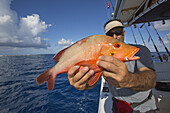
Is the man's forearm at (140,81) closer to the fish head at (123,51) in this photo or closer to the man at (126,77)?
the man at (126,77)

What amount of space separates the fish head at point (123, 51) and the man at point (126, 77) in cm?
18

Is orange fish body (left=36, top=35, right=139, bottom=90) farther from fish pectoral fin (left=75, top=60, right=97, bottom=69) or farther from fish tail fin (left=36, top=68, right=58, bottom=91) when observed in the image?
fish tail fin (left=36, top=68, right=58, bottom=91)

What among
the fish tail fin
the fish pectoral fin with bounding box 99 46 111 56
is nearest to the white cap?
the fish pectoral fin with bounding box 99 46 111 56

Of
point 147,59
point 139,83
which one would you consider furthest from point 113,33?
point 139,83

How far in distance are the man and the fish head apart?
0.18 meters

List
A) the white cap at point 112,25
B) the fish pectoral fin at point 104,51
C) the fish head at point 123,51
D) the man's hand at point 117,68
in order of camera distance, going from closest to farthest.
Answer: the man's hand at point 117,68
the fish head at point 123,51
the fish pectoral fin at point 104,51
the white cap at point 112,25

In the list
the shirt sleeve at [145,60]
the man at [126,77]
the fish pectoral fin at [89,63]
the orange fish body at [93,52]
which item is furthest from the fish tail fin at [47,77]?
the shirt sleeve at [145,60]

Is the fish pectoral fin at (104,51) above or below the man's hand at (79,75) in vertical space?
above

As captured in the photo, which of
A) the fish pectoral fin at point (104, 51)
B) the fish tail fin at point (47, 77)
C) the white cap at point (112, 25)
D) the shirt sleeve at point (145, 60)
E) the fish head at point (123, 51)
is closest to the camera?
the fish head at point (123, 51)

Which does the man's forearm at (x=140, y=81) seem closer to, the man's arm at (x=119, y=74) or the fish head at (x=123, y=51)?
the man's arm at (x=119, y=74)

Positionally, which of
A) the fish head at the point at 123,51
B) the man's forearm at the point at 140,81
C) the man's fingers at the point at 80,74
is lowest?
the man's forearm at the point at 140,81

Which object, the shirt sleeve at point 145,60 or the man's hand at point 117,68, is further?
the shirt sleeve at point 145,60

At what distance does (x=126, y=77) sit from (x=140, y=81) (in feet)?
1.47

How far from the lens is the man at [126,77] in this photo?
49.4 inches
